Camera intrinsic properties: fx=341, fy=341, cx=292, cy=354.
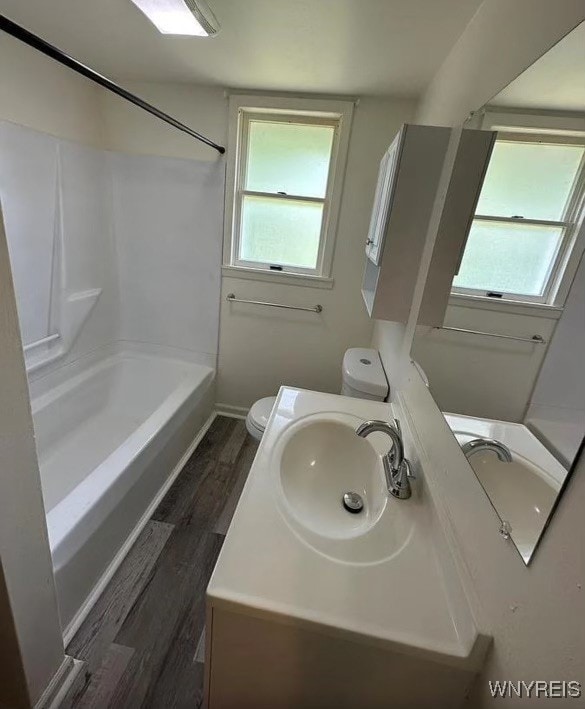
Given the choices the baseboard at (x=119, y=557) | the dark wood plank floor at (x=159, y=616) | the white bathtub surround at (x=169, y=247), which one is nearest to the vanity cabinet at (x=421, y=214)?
the white bathtub surround at (x=169, y=247)

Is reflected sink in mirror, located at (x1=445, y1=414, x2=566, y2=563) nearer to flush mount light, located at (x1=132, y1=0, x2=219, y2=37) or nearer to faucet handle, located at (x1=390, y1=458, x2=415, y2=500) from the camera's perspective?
faucet handle, located at (x1=390, y1=458, x2=415, y2=500)

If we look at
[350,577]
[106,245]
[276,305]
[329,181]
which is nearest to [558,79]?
[350,577]

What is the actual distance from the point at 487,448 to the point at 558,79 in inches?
30.4

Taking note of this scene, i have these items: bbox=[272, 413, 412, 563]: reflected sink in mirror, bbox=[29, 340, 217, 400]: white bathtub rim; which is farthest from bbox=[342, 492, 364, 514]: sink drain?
bbox=[29, 340, 217, 400]: white bathtub rim

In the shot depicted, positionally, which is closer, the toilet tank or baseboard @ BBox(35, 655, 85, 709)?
baseboard @ BBox(35, 655, 85, 709)

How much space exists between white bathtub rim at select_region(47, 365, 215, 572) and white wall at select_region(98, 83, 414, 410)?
84 centimetres

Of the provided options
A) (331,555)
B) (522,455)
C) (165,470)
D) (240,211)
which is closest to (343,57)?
(240,211)

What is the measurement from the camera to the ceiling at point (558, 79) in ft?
2.07

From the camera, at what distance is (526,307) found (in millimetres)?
724

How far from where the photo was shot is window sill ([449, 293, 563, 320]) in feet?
2.08

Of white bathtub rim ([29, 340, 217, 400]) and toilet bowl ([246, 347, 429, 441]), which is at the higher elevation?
toilet bowl ([246, 347, 429, 441])

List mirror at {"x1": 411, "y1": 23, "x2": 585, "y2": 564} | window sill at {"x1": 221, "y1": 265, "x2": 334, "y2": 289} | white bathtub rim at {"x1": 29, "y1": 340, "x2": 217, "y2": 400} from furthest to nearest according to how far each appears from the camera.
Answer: window sill at {"x1": 221, "y1": 265, "x2": 334, "y2": 289}
white bathtub rim at {"x1": 29, "y1": 340, "x2": 217, "y2": 400}
mirror at {"x1": 411, "y1": 23, "x2": 585, "y2": 564}

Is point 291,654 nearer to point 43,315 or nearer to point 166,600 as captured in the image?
point 166,600

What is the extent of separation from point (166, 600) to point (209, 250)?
2.04m
